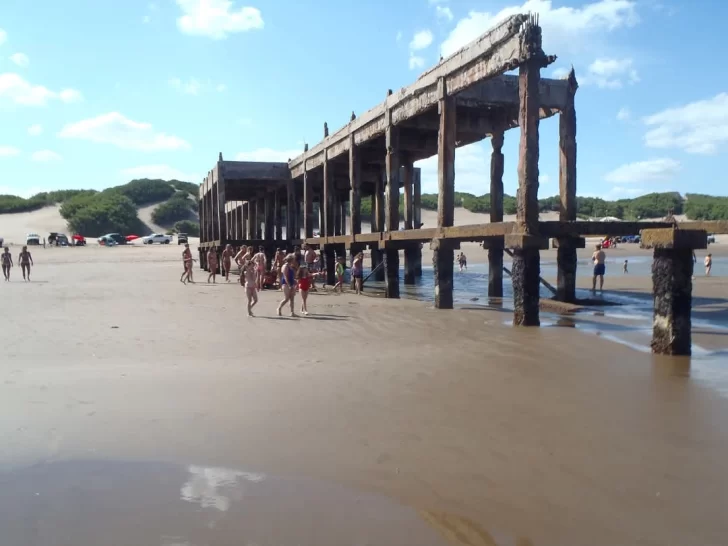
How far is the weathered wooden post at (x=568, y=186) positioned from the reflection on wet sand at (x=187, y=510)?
12151mm

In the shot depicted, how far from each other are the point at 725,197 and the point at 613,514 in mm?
110459

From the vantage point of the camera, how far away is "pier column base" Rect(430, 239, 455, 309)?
13906mm

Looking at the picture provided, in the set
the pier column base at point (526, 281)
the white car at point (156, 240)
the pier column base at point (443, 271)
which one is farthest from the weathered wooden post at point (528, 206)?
the white car at point (156, 240)

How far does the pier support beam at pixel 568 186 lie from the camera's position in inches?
585

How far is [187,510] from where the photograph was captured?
3773 millimetres

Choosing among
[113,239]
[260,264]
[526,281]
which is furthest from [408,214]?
[113,239]

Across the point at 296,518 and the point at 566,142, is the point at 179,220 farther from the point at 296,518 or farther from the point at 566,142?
the point at 296,518

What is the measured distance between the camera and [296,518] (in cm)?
366

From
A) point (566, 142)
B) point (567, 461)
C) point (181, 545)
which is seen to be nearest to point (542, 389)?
point (567, 461)

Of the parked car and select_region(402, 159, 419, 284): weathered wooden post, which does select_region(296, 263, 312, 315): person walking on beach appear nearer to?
select_region(402, 159, 419, 284): weathered wooden post

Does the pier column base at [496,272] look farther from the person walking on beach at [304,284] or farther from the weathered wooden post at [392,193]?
the person walking on beach at [304,284]

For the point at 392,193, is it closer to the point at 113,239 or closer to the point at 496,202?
the point at 496,202

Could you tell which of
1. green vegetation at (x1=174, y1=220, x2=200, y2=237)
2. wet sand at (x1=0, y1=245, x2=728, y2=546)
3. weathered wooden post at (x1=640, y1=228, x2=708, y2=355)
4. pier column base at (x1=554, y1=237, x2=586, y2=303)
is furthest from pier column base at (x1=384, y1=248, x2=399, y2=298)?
green vegetation at (x1=174, y1=220, x2=200, y2=237)

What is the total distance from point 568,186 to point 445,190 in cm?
324
